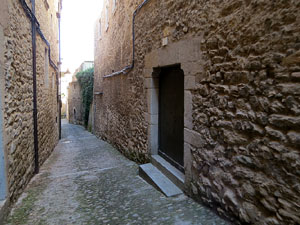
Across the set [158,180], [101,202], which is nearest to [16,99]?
[101,202]

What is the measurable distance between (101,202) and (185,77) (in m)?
2.10

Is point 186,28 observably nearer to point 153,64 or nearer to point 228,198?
point 153,64

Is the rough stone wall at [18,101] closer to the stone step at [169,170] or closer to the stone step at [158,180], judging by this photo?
the stone step at [158,180]

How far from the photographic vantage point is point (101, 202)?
3.31 metres

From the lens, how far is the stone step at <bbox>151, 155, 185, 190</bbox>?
340 centimetres

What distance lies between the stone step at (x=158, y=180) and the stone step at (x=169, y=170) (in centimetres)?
5

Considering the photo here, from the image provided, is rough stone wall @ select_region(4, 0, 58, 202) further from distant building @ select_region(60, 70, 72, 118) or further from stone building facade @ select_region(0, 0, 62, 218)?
distant building @ select_region(60, 70, 72, 118)

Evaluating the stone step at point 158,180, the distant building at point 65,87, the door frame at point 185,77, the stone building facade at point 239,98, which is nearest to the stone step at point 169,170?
the stone step at point 158,180

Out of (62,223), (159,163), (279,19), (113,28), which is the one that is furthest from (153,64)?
(113,28)

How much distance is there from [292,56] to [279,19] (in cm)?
33

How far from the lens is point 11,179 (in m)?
3.14

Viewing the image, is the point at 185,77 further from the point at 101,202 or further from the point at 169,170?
the point at 101,202

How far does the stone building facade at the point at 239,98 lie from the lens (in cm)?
181

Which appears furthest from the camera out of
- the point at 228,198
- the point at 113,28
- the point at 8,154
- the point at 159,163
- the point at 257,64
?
the point at 113,28
